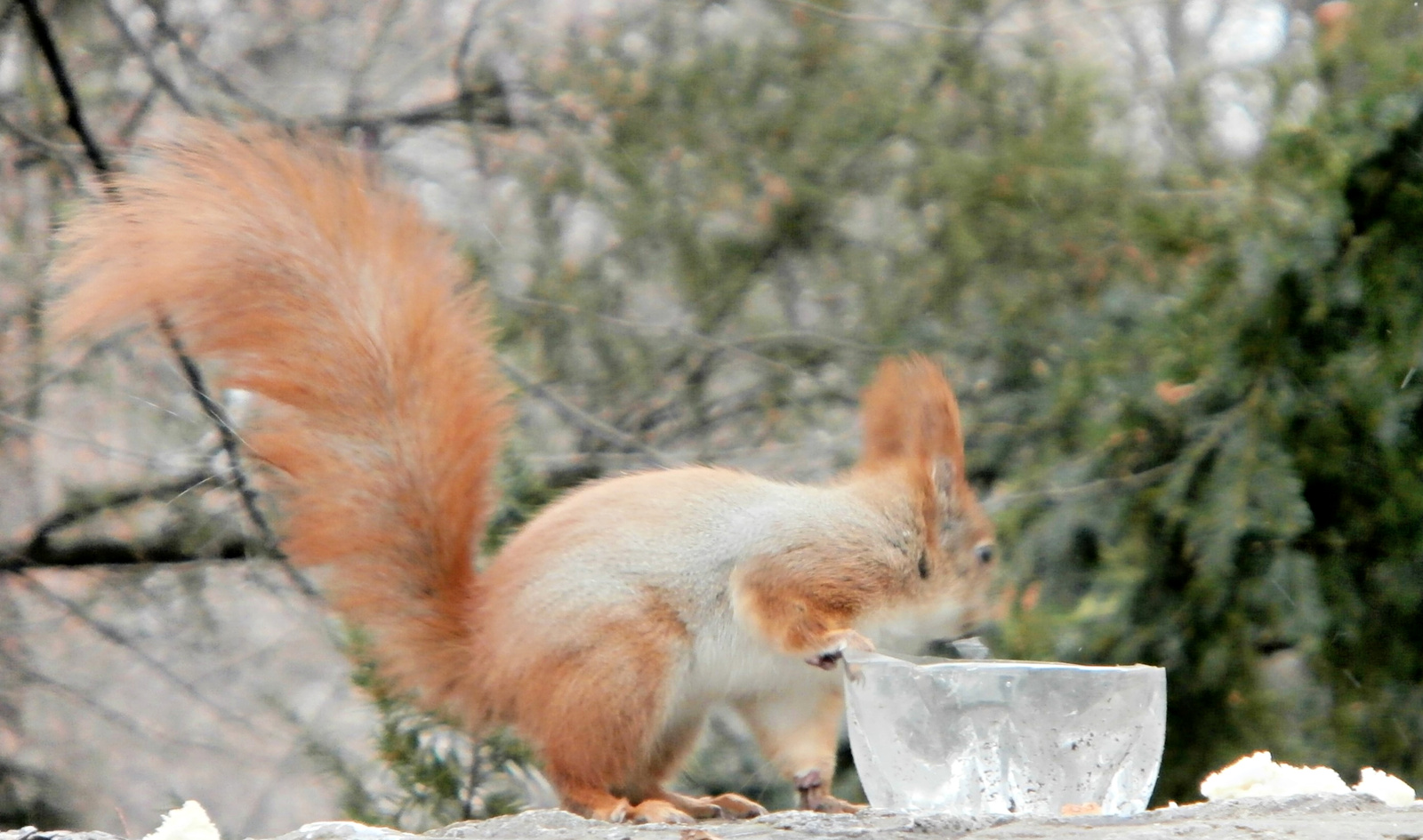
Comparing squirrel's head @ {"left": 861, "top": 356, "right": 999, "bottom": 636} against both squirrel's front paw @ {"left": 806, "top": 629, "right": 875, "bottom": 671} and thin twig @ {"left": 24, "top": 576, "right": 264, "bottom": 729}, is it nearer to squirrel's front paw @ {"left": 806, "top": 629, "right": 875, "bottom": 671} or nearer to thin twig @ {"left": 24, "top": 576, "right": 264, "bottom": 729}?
squirrel's front paw @ {"left": 806, "top": 629, "right": 875, "bottom": 671}

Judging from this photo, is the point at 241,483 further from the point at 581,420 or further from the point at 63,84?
the point at 63,84

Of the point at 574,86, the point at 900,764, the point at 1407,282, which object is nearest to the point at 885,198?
the point at 574,86

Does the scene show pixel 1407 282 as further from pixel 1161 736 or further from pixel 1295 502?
pixel 1161 736

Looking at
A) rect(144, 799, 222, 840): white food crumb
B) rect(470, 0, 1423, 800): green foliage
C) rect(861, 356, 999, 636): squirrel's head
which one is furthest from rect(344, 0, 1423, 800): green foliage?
rect(144, 799, 222, 840): white food crumb

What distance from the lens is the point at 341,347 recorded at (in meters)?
1.60

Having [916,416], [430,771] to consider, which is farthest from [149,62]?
[916,416]

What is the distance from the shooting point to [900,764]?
48.3 inches

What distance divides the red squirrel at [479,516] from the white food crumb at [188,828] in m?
0.37

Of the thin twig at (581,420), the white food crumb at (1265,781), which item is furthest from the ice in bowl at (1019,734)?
the thin twig at (581,420)

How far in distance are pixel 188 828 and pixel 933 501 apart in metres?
0.84

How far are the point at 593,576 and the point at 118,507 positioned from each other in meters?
1.34

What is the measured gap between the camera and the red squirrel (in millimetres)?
1504

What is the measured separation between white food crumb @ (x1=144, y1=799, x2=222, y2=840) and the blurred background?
0.76 meters

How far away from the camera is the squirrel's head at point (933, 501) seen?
170 centimetres
